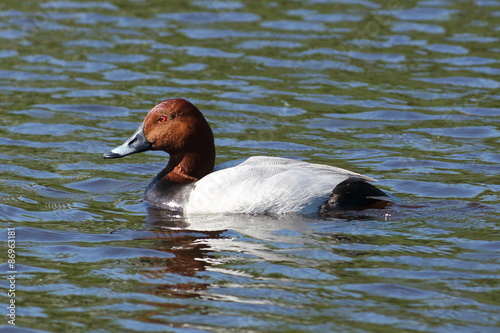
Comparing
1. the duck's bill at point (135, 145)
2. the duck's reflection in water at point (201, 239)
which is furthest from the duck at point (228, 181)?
the duck's reflection in water at point (201, 239)

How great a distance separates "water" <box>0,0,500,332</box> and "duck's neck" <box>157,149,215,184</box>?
448mm

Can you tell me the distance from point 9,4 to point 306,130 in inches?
273

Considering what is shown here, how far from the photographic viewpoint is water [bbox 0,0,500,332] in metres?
5.98

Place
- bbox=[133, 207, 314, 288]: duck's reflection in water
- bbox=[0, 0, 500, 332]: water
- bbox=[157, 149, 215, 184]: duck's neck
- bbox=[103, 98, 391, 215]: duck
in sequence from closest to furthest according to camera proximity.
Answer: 1. bbox=[0, 0, 500, 332]: water
2. bbox=[133, 207, 314, 288]: duck's reflection in water
3. bbox=[103, 98, 391, 215]: duck
4. bbox=[157, 149, 215, 184]: duck's neck

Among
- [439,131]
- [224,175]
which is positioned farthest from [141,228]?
[439,131]

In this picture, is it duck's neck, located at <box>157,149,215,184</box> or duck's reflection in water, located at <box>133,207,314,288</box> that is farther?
duck's neck, located at <box>157,149,215,184</box>

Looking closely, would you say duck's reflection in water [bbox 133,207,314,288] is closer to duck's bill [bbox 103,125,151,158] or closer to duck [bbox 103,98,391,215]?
duck [bbox 103,98,391,215]

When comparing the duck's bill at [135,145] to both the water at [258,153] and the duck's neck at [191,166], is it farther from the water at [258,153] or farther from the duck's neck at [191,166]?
the water at [258,153]

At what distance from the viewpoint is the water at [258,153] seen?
5.98 meters

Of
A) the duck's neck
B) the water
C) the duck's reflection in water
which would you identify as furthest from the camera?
the duck's neck

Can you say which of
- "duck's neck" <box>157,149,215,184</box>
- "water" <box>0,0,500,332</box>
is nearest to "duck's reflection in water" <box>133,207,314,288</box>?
"water" <box>0,0,500,332</box>

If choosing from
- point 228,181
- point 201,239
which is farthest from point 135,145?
point 201,239

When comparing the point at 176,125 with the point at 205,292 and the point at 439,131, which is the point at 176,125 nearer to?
the point at 205,292

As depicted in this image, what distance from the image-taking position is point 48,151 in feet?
33.0
